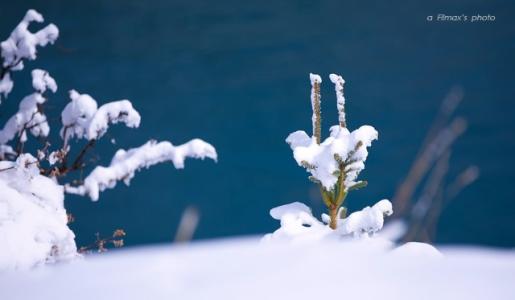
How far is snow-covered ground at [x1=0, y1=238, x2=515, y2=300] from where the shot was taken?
0.97 metres

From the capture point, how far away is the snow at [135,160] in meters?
6.41

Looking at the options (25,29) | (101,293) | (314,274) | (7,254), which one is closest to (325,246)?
(314,274)

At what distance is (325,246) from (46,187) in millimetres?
5615

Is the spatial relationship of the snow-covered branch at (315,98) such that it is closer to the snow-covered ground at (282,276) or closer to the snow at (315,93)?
the snow at (315,93)

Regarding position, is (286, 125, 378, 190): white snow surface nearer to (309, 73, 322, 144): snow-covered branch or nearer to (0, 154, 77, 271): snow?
(309, 73, 322, 144): snow-covered branch

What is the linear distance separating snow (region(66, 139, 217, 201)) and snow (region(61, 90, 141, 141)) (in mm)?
375

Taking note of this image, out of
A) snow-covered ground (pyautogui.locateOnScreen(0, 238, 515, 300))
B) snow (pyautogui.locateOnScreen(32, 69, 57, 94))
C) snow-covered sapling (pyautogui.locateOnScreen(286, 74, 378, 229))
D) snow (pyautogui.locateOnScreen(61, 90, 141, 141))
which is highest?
snow (pyautogui.locateOnScreen(32, 69, 57, 94))

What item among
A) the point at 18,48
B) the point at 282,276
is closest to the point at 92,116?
the point at 18,48

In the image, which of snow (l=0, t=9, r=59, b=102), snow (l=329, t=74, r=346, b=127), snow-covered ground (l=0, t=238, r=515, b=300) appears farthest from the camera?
snow (l=0, t=9, r=59, b=102)

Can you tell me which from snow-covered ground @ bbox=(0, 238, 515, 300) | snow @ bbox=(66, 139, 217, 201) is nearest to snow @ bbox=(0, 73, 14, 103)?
snow @ bbox=(66, 139, 217, 201)

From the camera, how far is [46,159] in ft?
21.4

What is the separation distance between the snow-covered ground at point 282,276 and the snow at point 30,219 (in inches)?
161

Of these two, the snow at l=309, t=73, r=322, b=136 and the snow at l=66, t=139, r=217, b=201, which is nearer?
the snow at l=309, t=73, r=322, b=136

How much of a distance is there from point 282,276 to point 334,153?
4407 millimetres
